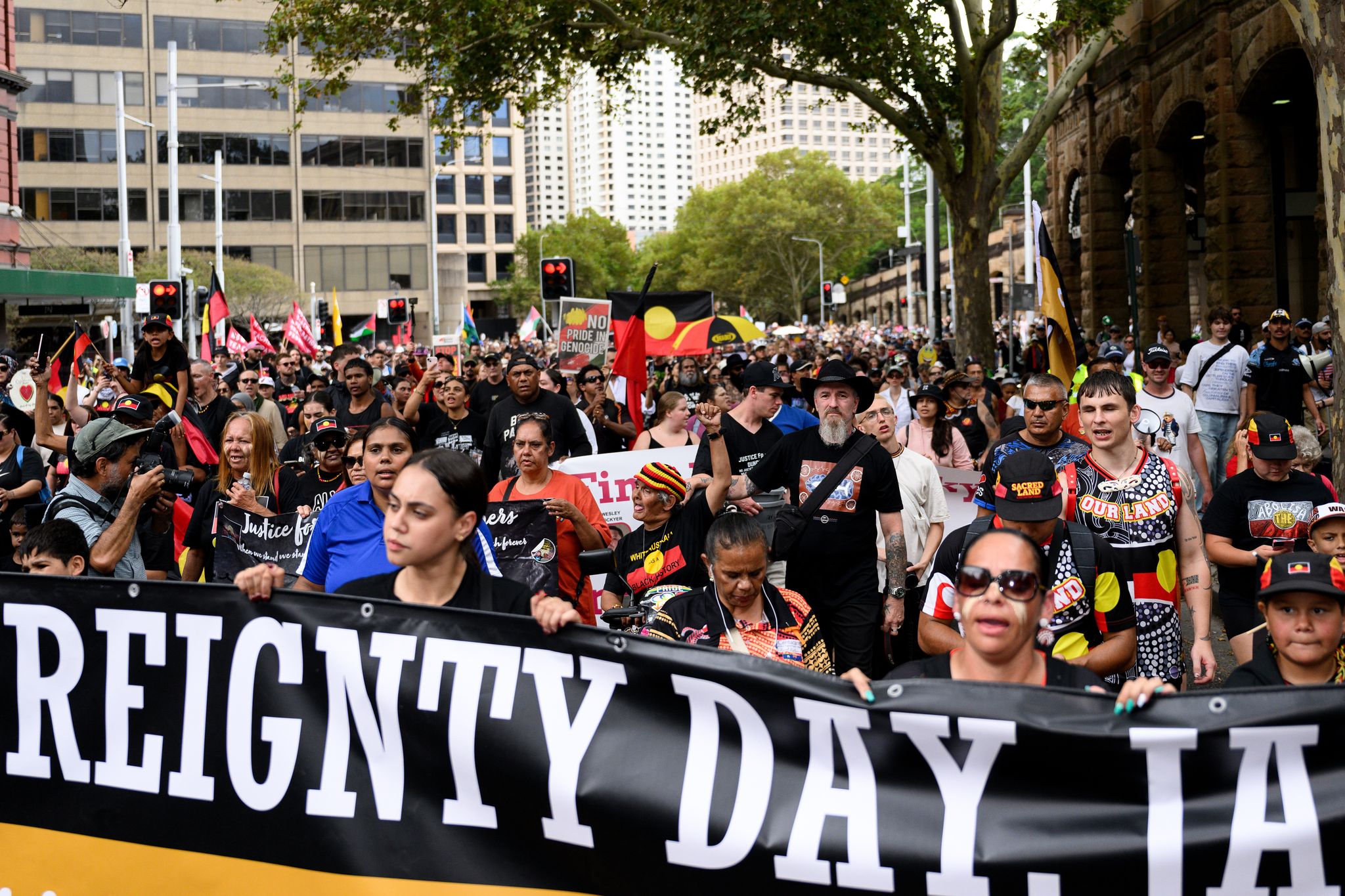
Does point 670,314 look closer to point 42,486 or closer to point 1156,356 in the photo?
point 1156,356

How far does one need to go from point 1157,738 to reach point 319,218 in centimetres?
7884

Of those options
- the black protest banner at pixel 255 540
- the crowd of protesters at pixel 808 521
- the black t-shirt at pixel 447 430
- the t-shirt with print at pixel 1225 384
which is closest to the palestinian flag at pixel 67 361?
the crowd of protesters at pixel 808 521

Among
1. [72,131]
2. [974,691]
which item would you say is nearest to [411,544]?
[974,691]

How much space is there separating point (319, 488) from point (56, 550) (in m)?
1.79

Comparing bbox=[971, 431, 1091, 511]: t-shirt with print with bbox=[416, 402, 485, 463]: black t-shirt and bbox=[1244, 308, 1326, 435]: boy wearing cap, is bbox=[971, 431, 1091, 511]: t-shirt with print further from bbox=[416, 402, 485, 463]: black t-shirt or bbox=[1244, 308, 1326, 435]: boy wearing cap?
bbox=[1244, 308, 1326, 435]: boy wearing cap

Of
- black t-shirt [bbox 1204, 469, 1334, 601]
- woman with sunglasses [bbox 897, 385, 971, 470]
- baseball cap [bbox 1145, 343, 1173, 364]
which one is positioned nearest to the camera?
black t-shirt [bbox 1204, 469, 1334, 601]

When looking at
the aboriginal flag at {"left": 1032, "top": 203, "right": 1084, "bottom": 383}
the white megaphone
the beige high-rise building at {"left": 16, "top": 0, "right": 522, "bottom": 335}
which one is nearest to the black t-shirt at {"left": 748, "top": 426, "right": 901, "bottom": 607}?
the aboriginal flag at {"left": 1032, "top": 203, "right": 1084, "bottom": 383}

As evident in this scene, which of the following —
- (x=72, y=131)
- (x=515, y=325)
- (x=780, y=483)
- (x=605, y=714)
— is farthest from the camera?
(x=515, y=325)

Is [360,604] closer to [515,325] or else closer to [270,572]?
[270,572]

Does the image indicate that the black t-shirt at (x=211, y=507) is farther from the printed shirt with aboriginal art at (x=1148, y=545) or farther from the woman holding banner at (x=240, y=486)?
the printed shirt with aboriginal art at (x=1148, y=545)

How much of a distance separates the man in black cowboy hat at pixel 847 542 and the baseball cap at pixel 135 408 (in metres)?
3.38

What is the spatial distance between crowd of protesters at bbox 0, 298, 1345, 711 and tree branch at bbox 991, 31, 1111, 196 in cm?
1115

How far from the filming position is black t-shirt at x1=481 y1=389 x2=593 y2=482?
32.4 feet

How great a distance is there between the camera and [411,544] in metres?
4.30
